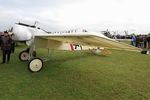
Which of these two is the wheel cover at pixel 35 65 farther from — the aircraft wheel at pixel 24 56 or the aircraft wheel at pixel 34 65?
the aircraft wheel at pixel 24 56

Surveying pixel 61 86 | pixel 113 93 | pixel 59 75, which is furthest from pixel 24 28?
pixel 113 93

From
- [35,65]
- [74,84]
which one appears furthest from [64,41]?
[74,84]

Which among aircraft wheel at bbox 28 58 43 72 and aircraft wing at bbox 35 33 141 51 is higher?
aircraft wing at bbox 35 33 141 51

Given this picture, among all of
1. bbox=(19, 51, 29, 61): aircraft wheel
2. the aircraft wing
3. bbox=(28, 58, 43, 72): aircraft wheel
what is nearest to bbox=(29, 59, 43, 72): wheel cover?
bbox=(28, 58, 43, 72): aircraft wheel

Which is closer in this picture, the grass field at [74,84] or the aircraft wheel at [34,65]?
the grass field at [74,84]

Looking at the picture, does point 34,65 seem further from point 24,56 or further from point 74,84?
point 24,56

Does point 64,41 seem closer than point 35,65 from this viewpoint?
No

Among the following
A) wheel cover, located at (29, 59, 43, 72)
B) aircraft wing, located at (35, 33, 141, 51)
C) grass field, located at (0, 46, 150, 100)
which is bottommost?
grass field, located at (0, 46, 150, 100)

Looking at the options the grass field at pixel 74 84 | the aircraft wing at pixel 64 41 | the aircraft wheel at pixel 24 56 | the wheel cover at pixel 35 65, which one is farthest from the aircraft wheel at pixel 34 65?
the aircraft wheel at pixel 24 56

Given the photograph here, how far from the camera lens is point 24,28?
1057cm

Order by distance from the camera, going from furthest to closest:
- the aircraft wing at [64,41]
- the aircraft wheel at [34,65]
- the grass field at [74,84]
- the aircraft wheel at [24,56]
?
the aircraft wheel at [24,56] < the aircraft wheel at [34,65] < the aircraft wing at [64,41] < the grass field at [74,84]

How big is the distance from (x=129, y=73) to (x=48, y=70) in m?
3.31

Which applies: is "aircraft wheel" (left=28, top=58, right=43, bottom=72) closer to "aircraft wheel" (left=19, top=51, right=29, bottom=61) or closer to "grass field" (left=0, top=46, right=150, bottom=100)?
"grass field" (left=0, top=46, right=150, bottom=100)

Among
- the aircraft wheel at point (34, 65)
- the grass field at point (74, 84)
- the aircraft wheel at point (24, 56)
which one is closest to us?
the grass field at point (74, 84)
